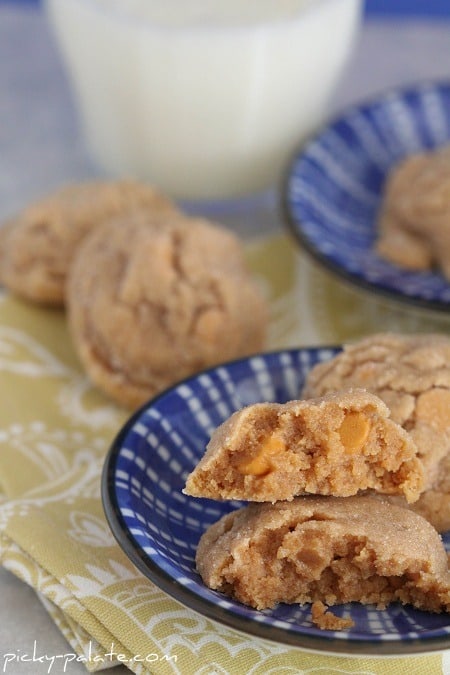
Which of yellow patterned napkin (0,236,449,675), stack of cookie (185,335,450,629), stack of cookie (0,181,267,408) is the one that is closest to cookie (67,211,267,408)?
stack of cookie (0,181,267,408)

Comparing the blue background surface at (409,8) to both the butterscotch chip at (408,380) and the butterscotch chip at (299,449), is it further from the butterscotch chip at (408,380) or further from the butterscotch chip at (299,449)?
the butterscotch chip at (299,449)

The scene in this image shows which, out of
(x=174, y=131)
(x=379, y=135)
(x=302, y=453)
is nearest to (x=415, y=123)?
(x=379, y=135)

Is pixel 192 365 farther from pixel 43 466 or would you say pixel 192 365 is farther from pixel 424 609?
pixel 424 609

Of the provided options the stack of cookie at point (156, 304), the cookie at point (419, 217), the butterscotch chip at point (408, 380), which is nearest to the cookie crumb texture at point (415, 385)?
the butterscotch chip at point (408, 380)

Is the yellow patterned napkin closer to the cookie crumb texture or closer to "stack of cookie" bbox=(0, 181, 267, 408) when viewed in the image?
"stack of cookie" bbox=(0, 181, 267, 408)

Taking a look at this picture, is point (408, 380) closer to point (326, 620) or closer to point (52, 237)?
point (326, 620)

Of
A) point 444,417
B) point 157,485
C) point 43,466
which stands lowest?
point 43,466
